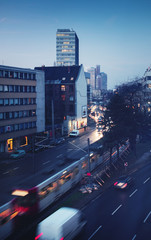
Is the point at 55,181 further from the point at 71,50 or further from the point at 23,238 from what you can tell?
the point at 71,50

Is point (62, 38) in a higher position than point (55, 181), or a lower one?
higher

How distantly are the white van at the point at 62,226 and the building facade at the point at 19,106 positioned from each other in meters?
30.8

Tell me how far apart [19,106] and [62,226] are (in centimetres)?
3650

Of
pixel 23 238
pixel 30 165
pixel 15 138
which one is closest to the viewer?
pixel 23 238

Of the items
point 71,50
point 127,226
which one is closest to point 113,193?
point 127,226

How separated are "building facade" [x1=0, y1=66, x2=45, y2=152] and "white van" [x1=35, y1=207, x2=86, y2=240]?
30771 mm

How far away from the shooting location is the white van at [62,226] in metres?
14.2

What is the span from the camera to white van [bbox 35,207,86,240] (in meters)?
14.2

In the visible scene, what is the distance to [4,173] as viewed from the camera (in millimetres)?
31891

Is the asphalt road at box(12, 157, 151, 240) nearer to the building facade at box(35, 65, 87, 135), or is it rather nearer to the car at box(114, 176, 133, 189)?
the car at box(114, 176, 133, 189)

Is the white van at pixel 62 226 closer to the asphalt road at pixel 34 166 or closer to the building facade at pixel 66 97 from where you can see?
the asphalt road at pixel 34 166

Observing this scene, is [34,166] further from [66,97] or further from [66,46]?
[66,46]

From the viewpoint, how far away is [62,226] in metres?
14.5

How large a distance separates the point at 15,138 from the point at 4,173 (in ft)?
51.9
